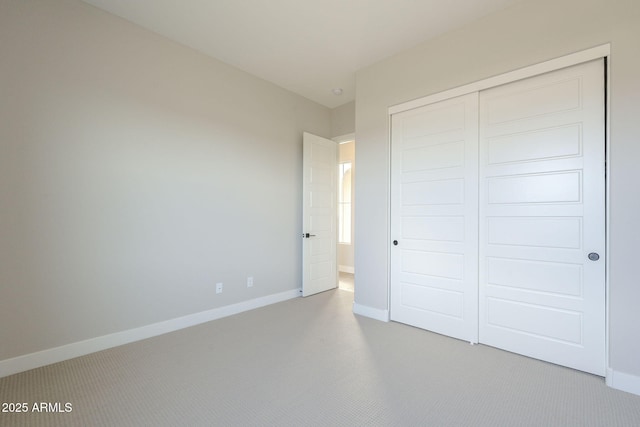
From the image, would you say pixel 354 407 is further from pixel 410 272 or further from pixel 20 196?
pixel 20 196

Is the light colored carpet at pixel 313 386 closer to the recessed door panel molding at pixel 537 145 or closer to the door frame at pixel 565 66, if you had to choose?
the door frame at pixel 565 66

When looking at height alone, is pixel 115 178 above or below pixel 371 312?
above

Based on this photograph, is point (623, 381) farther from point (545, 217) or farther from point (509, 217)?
point (509, 217)

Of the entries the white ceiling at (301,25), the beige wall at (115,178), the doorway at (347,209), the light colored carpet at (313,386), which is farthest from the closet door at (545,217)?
the doorway at (347,209)

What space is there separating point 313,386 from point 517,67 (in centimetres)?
315

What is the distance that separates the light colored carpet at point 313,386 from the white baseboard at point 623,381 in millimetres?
53

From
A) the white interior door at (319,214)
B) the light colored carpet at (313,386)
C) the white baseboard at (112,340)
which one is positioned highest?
the white interior door at (319,214)

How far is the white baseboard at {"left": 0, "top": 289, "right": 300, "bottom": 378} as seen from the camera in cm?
220

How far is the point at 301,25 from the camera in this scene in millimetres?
2787

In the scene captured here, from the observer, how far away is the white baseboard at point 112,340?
2.20 meters

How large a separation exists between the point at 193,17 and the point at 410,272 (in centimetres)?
343

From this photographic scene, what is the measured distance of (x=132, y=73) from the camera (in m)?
2.76

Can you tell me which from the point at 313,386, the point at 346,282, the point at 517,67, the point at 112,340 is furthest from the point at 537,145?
the point at 112,340

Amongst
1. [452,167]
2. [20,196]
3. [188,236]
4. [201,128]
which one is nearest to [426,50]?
[452,167]
